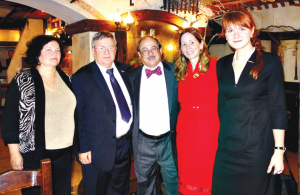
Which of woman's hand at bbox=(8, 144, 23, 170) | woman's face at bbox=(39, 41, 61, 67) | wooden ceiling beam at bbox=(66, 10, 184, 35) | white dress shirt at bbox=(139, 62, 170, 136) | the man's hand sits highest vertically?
wooden ceiling beam at bbox=(66, 10, 184, 35)

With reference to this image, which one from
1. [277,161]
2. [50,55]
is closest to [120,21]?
[50,55]

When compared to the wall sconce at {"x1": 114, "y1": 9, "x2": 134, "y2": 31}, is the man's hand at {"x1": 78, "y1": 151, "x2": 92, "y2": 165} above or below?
below

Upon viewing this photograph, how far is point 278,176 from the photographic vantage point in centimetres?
199

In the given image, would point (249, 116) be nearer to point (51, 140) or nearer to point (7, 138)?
point (51, 140)

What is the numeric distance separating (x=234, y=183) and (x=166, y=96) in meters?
1.05

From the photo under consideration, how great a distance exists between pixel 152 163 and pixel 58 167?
93cm

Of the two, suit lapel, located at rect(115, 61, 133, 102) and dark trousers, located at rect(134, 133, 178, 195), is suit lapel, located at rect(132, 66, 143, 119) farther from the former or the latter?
dark trousers, located at rect(134, 133, 178, 195)

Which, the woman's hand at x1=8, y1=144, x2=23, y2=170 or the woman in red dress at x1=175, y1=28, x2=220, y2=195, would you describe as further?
the woman in red dress at x1=175, y1=28, x2=220, y2=195

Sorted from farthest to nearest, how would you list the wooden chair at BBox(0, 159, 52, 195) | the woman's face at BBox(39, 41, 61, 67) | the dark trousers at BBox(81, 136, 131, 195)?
the dark trousers at BBox(81, 136, 131, 195) < the woman's face at BBox(39, 41, 61, 67) < the wooden chair at BBox(0, 159, 52, 195)

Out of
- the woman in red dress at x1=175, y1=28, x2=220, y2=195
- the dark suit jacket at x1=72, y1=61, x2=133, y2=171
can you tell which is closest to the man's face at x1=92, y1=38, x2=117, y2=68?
the dark suit jacket at x1=72, y1=61, x2=133, y2=171

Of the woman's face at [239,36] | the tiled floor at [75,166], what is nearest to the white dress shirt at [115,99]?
the woman's face at [239,36]

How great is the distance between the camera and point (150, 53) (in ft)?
9.05

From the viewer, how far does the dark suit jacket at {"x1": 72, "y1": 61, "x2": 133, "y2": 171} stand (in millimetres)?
2479

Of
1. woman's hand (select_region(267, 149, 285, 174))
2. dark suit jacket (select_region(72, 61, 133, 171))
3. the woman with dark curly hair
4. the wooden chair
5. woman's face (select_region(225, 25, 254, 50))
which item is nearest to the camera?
the wooden chair
